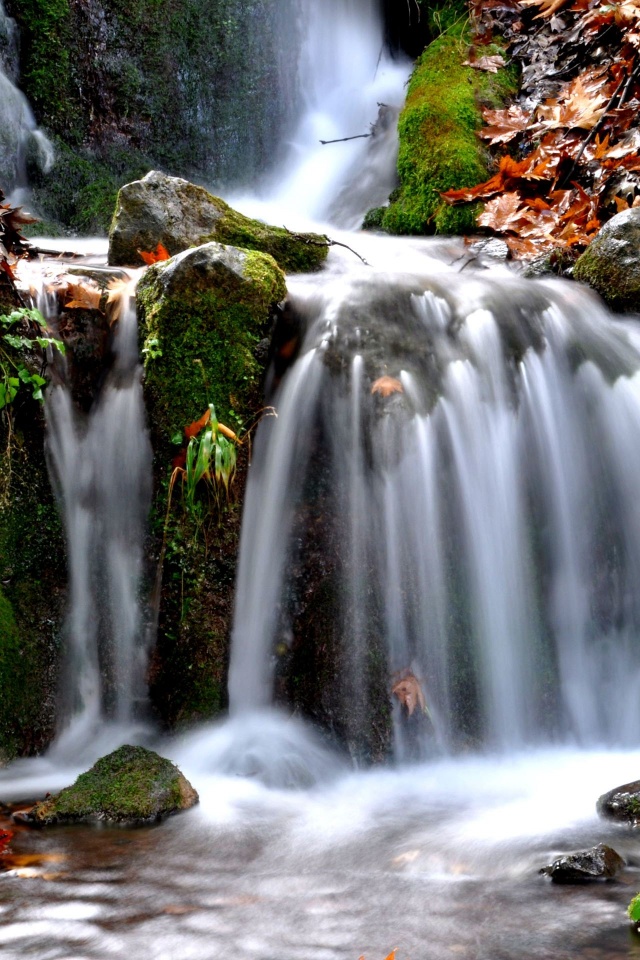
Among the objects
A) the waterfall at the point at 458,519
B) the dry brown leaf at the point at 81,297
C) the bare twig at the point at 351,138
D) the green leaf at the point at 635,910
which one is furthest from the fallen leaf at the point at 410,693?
the bare twig at the point at 351,138

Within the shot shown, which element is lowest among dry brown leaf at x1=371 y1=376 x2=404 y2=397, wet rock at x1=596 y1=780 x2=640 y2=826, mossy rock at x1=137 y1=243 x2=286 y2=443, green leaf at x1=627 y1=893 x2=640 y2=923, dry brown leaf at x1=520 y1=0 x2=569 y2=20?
green leaf at x1=627 y1=893 x2=640 y2=923

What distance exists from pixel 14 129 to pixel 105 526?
492 cm

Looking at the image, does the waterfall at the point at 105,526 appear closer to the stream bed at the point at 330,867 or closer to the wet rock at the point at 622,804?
the stream bed at the point at 330,867

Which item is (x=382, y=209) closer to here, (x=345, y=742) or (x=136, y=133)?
(x=136, y=133)

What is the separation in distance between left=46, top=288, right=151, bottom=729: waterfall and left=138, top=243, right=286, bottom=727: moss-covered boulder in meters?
0.12

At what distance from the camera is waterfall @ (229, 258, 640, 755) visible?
151 inches

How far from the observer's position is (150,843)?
272 cm

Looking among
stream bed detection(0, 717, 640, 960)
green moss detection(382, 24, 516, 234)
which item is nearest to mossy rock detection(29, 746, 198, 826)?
stream bed detection(0, 717, 640, 960)

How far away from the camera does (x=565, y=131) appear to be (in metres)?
7.07

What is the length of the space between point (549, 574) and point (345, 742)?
1.29 metres

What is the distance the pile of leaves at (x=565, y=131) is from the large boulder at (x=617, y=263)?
1.51 ft

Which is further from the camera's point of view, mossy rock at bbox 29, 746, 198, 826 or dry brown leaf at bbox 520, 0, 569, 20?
dry brown leaf at bbox 520, 0, 569, 20

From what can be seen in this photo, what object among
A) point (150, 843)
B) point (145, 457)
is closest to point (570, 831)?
point (150, 843)

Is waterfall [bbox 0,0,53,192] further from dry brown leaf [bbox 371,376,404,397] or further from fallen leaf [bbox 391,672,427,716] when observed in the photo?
fallen leaf [bbox 391,672,427,716]
